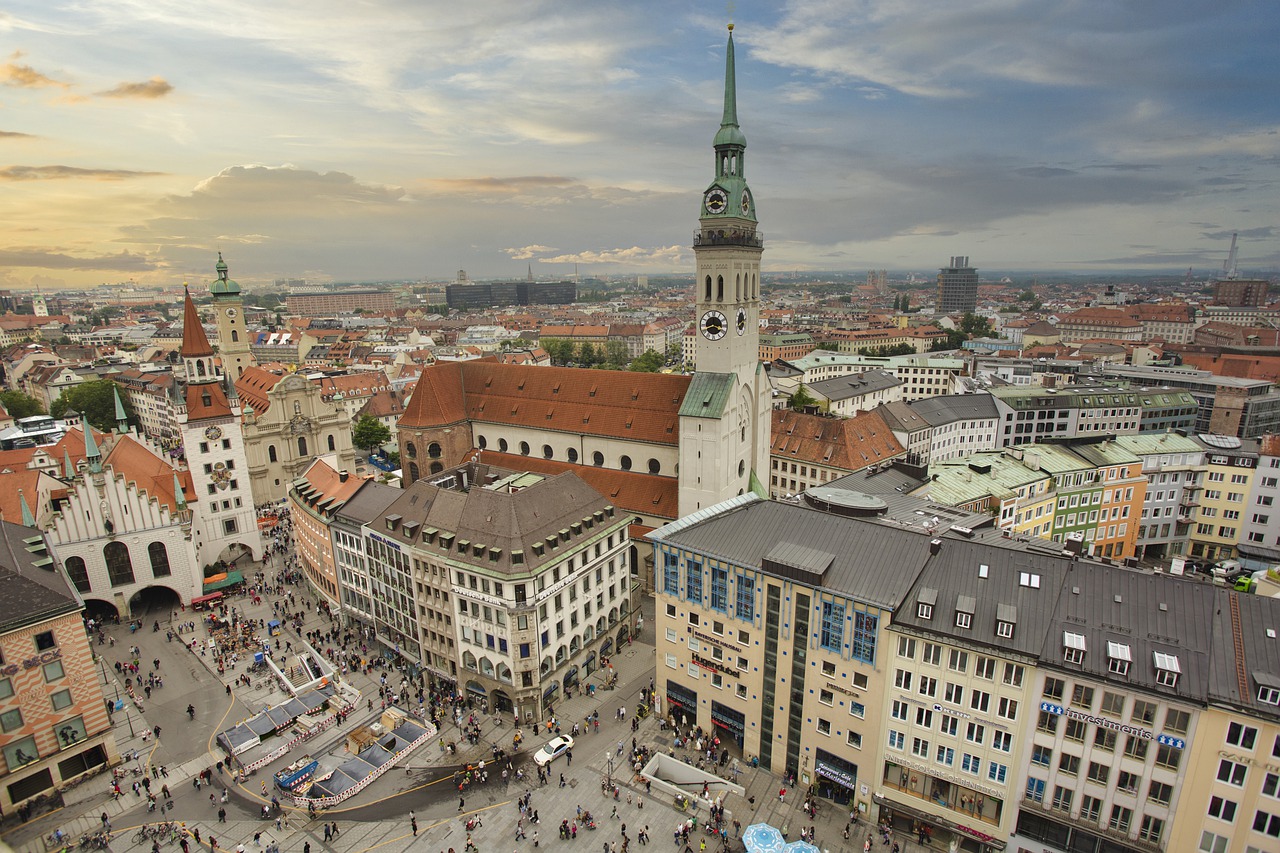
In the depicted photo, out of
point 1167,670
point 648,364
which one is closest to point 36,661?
point 1167,670

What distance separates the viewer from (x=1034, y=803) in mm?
33406

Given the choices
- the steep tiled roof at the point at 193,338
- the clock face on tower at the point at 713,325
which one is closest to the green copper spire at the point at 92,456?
the steep tiled roof at the point at 193,338

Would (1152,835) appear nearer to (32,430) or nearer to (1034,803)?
(1034,803)

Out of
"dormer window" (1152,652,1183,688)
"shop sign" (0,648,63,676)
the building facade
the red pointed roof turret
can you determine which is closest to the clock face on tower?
"dormer window" (1152,652,1183,688)

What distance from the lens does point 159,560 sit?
204 ft

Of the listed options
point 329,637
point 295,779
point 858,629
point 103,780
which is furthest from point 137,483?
point 858,629

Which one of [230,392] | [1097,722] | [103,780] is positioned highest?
[230,392]

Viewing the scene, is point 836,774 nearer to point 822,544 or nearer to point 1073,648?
point 822,544

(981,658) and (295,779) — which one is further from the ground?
(981,658)

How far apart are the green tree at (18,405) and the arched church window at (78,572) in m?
105

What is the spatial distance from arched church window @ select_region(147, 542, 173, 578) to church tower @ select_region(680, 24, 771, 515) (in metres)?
49.7

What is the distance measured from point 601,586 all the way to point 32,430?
330ft

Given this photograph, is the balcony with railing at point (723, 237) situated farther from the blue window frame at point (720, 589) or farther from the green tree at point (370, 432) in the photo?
the green tree at point (370, 432)

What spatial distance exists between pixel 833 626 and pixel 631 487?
32519mm
